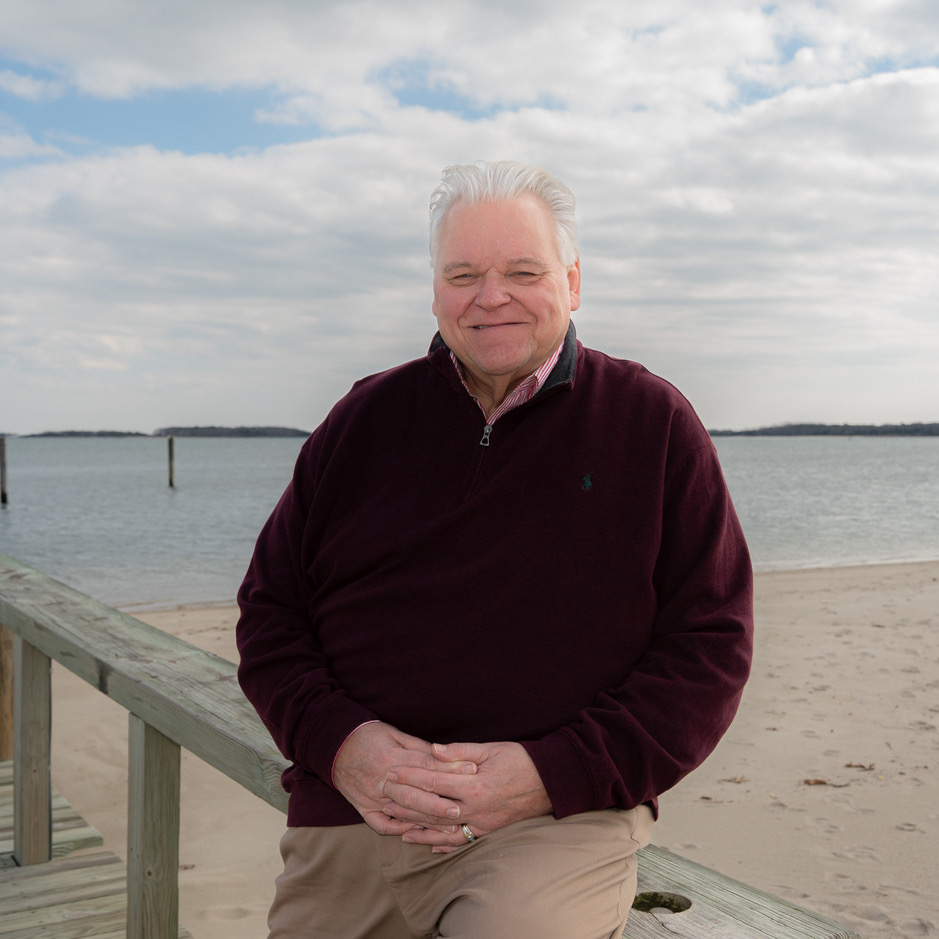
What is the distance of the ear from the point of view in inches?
72.9

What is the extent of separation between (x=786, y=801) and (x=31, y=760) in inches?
152

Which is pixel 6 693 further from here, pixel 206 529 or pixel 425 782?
pixel 206 529

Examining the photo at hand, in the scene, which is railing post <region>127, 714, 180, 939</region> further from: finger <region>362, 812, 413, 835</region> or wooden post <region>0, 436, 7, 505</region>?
wooden post <region>0, 436, 7, 505</region>

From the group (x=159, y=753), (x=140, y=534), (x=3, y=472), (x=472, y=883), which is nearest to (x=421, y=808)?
(x=472, y=883)

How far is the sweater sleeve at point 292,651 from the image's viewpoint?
166 cm

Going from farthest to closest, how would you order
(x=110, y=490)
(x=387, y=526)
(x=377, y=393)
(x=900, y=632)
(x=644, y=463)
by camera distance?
1. (x=110, y=490)
2. (x=900, y=632)
3. (x=377, y=393)
4. (x=387, y=526)
5. (x=644, y=463)

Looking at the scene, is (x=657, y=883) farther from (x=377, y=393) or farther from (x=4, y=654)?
(x=4, y=654)

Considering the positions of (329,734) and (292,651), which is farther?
(292,651)

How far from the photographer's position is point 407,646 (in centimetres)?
167

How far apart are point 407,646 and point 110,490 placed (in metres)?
47.6

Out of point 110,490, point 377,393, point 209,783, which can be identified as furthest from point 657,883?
point 110,490

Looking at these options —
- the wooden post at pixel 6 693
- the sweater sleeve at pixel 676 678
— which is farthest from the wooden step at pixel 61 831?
the sweater sleeve at pixel 676 678

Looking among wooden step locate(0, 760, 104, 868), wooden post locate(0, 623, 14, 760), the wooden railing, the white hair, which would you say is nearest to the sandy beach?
wooden step locate(0, 760, 104, 868)

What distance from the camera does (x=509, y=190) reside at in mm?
1725
